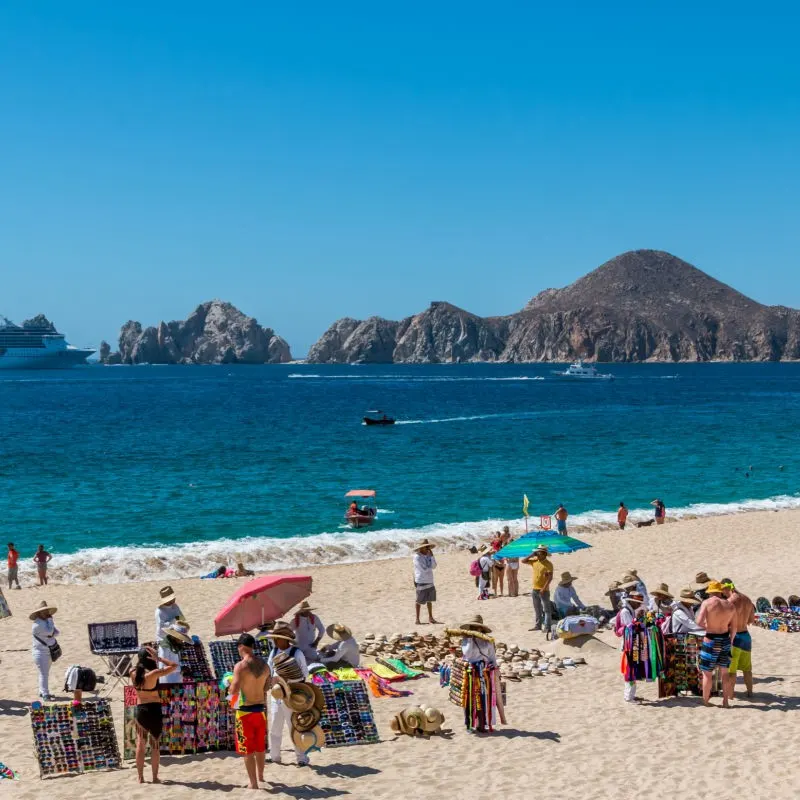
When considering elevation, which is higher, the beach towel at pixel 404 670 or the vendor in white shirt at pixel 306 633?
the vendor in white shirt at pixel 306 633

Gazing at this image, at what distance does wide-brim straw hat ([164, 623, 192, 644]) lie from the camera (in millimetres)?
10797

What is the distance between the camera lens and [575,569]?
2336 cm

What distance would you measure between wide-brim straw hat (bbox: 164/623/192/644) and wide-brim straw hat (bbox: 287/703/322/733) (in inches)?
→ 77.2

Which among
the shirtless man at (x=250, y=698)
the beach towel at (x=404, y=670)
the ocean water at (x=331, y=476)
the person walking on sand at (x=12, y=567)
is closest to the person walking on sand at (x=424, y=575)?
the beach towel at (x=404, y=670)

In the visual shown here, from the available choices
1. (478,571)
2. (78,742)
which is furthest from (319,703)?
(478,571)

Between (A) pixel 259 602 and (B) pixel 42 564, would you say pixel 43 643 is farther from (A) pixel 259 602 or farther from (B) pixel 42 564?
(B) pixel 42 564

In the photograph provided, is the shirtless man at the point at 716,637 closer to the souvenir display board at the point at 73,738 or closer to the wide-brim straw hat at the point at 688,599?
the wide-brim straw hat at the point at 688,599

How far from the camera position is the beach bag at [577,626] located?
14336mm

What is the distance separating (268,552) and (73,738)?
59.4 feet

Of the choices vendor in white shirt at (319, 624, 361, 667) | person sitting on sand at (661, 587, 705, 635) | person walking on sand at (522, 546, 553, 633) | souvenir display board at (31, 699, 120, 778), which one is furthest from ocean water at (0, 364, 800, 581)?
person sitting on sand at (661, 587, 705, 635)

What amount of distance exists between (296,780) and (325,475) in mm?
35073

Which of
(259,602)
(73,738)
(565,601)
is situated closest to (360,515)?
(565,601)

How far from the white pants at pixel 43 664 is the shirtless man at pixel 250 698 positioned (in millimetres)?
4597

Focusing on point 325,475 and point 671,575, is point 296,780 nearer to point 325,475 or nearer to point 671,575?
point 671,575
